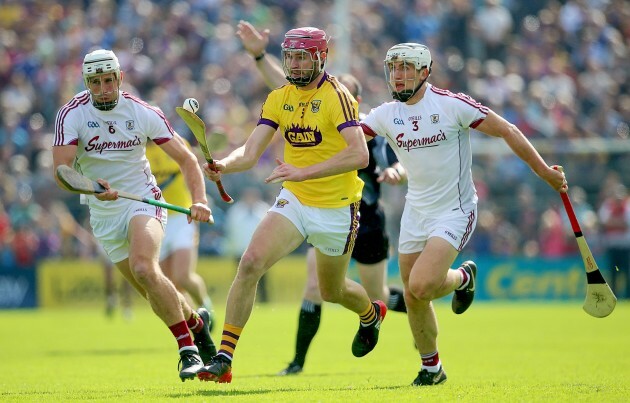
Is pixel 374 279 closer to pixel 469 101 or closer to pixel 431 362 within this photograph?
pixel 431 362

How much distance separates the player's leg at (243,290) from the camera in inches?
335

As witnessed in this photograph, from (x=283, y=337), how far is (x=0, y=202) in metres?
8.74

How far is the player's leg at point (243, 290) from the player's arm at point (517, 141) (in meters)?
1.84

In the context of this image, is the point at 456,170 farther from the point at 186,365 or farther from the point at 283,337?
the point at 283,337

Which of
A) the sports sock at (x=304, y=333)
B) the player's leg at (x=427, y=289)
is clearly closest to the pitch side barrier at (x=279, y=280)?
the sports sock at (x=304, y=333)

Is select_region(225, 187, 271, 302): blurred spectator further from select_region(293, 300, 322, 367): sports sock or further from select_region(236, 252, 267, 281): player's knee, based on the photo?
select_region(236, 252, 267, 281): player's knee

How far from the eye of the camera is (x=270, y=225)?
8812 mm

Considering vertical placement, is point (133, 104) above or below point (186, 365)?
above

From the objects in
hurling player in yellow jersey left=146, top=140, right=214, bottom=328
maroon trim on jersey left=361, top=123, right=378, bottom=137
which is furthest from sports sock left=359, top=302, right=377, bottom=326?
hurling player in yellow jersey left=146, top=140, right=214, bottom=328

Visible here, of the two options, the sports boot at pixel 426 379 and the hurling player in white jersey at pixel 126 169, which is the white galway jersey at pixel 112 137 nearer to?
the hurling player in white jersey at pixel 126 169

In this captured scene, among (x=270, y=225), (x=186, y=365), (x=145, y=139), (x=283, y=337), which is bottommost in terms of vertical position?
(x=283, y=337)

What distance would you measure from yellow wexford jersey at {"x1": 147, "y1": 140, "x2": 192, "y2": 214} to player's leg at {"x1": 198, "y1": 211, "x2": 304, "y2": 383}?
4.30 m

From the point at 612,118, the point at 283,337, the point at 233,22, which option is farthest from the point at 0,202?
the point at 612,118

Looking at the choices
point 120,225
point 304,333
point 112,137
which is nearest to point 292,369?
point 304,333
